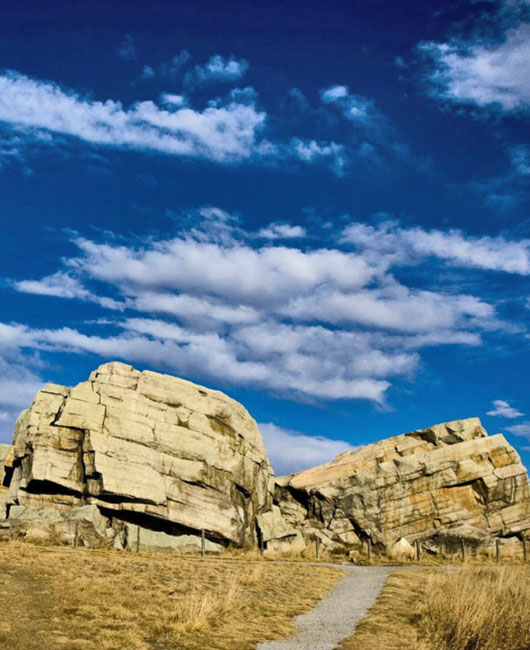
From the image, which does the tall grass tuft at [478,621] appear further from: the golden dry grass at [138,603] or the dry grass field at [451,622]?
the golden dry grass at [138,603]

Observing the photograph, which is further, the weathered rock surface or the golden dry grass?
the weathered rock surface

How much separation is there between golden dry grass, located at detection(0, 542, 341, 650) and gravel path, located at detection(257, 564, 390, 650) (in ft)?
1.56

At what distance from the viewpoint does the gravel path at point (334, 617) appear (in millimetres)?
13664

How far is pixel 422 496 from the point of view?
4794cm

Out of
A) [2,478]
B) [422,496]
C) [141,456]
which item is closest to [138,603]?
[141,456]

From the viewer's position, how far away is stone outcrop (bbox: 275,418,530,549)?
4697cm

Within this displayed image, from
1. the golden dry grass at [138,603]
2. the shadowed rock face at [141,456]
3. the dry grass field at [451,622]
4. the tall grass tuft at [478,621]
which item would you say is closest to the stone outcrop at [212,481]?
the shadowed rock face at [141,456]

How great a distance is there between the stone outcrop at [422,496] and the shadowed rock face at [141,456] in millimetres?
5719

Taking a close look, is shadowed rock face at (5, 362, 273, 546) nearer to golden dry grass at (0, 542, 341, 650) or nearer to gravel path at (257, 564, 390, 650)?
golden dry grass at (0, 542, 341, 650)

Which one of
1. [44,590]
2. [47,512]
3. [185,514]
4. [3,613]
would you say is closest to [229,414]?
[185,514]

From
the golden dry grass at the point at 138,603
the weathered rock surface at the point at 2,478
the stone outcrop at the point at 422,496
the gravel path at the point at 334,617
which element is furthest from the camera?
the stone outcrop at the point at 422,496

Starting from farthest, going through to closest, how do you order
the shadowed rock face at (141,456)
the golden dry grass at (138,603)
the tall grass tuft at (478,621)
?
the shadowed rock face at (141,456) < the tall grass tuft at (478,621) < the golden dry grass at (138,603)

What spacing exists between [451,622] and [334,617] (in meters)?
3.93

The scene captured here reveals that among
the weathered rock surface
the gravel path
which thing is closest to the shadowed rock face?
the weathered rock surface
